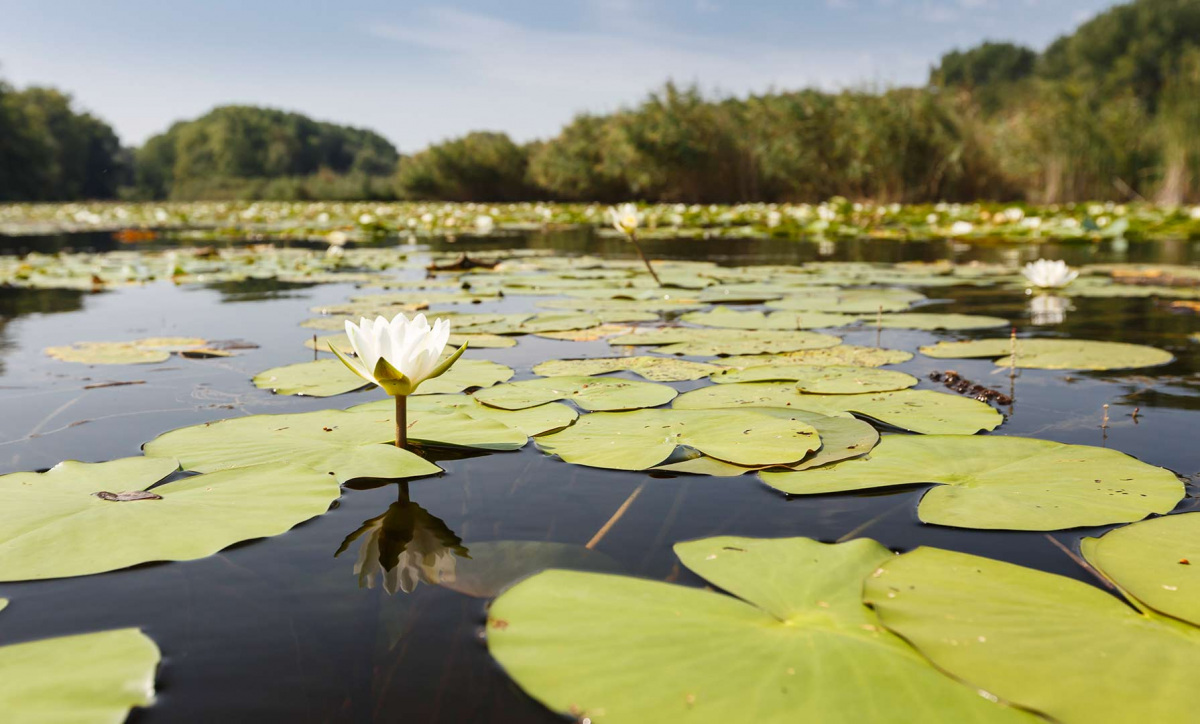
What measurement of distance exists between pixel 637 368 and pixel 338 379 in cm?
64

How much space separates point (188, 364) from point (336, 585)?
4.53ft

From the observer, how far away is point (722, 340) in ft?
6.89

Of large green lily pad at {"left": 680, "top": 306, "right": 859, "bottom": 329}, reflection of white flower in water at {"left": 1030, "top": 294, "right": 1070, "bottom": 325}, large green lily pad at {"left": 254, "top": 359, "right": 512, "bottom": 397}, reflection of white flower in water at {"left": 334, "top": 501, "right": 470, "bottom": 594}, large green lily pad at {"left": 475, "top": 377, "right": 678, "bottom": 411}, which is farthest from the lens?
reflection of white flower in water at {"left": 1030, "top": 294, "right": 1070, "bottom": 325}

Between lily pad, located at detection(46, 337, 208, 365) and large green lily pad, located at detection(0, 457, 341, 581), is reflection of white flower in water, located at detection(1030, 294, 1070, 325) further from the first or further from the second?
lily pad, located at detection(46, 337, 208, 365)

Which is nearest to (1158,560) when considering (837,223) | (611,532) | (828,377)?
(611,532)

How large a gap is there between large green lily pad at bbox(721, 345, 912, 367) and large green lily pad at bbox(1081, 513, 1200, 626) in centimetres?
94

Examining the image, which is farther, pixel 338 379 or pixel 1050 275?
pixel 1050 275

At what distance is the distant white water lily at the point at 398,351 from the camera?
1046mm

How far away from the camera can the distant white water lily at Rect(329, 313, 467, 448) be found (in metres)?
1.05

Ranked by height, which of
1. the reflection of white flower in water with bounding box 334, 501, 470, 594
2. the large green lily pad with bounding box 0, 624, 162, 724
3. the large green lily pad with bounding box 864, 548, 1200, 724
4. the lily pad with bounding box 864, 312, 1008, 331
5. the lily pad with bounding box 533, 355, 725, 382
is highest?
the lily pad with bounding box 864, 312, 1008, 331

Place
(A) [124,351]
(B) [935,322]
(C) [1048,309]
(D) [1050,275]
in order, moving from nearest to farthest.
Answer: (A) [124,351]
(B) [935,322]
(D) [1050,275]
(C) [1048,309]

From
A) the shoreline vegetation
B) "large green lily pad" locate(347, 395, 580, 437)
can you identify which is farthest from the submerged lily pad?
the shoreline vegetation

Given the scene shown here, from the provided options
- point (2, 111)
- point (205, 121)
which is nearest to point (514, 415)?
point (2, 111)

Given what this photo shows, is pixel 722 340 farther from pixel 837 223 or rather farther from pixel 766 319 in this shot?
pixel 837 223
